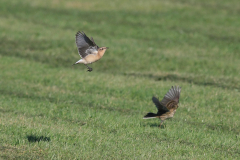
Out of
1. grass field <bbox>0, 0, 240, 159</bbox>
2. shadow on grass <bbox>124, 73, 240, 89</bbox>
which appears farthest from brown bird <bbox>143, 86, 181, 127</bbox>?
shadow on grass <bbox>124, 73, 240, 89</bbox>

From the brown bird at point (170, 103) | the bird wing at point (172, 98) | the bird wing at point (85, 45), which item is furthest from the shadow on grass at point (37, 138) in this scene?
the bird wing at point (172, 98)

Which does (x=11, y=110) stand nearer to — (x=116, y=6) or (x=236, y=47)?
(x=236, y=47)

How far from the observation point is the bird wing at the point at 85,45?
8.94 m

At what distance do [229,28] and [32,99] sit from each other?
64.6ft

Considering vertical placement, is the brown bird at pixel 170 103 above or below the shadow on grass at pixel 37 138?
above

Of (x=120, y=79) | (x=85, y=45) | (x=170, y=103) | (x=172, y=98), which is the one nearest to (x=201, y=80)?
(x=120, y=79)

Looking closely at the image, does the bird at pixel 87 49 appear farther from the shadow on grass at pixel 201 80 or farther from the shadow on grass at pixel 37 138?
the shadow on grass at pixel 201 80

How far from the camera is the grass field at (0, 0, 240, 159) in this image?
28.8ft

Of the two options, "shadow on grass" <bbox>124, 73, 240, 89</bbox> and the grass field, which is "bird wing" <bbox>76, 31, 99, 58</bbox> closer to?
the grass field

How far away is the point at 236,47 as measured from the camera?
79.9ft

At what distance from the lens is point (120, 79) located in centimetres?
1678

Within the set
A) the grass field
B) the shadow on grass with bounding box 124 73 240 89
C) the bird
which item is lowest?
the shadow on grass with bounding box 124 73 240 89

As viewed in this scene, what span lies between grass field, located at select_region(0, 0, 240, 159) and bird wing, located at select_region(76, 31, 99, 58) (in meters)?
2.07

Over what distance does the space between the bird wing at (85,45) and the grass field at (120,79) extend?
6.79ft
